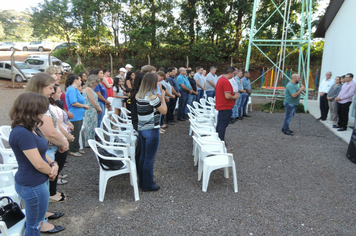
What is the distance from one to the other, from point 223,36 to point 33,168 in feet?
63.5

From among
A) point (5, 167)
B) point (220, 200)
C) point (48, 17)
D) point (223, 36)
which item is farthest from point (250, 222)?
point (48, 17)

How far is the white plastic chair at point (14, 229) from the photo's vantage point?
183 centimetres

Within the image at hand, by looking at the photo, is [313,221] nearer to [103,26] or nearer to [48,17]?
[103,26]

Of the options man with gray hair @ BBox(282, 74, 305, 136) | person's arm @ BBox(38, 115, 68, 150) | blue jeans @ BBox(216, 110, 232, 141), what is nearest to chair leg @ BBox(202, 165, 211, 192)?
blue jeans @ BBox(216, 110, 232, 141)

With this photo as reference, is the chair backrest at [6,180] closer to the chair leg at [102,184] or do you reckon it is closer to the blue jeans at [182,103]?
the chair leg at [102,184]

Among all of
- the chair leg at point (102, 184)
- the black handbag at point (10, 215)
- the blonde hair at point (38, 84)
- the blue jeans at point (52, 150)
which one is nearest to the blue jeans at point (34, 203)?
the black handbag at point (10, 215)

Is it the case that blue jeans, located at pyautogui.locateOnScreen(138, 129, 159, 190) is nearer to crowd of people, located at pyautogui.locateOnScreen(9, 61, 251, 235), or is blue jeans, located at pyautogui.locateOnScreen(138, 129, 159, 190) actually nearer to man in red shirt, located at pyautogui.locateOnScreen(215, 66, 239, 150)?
crowd of people, located at pyautogui.locateOnScreen(9, 61, 251, 235)

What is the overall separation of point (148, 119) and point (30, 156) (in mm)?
1520

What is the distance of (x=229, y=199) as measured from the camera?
331 centimetres

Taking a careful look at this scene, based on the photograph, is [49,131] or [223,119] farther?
[223,119]

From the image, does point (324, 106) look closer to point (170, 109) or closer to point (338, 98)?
point (338, 98)

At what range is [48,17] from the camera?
61.9ft

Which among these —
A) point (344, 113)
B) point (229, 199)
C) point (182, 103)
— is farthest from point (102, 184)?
point (344, 113)

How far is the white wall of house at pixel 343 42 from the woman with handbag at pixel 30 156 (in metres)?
9.31
